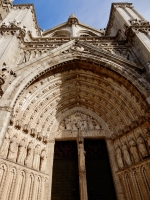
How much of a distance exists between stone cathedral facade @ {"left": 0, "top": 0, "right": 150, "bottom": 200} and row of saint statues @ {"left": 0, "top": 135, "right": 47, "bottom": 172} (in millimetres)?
28

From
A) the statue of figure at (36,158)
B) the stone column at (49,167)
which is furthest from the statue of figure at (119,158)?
the statue of figure at (36,158)

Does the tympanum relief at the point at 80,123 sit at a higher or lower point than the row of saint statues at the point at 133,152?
higher

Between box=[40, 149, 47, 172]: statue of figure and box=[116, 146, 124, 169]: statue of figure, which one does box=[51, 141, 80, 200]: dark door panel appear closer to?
box=[40, 149, 47, 172]: statue of figure

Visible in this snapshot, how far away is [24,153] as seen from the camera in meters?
5.19

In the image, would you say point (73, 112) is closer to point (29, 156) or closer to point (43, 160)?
point (43, 160)

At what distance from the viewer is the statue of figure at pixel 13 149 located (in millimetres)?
4723

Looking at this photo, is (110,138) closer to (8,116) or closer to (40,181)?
(40,181)

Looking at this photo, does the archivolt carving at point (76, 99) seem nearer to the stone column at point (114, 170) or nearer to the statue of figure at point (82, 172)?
the stone column at point (114, 170)

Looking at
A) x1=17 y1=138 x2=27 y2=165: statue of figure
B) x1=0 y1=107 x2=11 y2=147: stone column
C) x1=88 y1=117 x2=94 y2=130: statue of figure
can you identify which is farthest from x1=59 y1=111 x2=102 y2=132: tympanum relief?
x1=0 y1=107 x2=11 y2=147: stone column

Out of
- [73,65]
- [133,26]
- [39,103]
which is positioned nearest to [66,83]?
[73,65]

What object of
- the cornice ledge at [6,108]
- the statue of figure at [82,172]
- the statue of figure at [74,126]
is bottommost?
the statue of figure at [82,172]

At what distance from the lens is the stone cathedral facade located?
496 centimetres

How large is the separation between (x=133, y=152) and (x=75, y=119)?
9.51 feet

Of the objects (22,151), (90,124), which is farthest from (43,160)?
(90,124)
